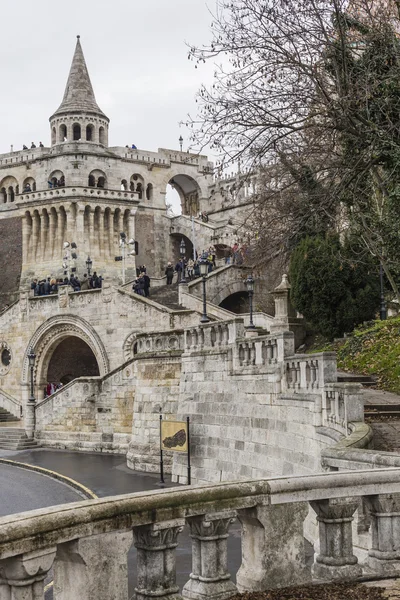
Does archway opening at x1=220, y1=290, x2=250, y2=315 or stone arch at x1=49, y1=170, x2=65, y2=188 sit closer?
archway opening at x1=220, y1=290, x2=250, y2=315

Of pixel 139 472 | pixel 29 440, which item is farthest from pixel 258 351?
pixel 29 440

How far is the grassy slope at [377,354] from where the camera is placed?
17348 mm

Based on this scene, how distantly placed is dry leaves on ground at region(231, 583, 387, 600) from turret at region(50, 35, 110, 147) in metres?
51.5

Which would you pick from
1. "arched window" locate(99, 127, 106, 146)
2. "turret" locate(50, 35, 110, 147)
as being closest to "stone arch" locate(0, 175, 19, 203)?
"turret" locate(50, 35, 110, 147)

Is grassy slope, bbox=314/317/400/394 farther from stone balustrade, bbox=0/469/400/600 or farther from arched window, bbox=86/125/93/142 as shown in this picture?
arched window, bbox=86/125/93/142

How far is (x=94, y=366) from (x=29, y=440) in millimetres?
11693

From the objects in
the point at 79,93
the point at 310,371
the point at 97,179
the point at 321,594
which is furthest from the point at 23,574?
the point at 79,93

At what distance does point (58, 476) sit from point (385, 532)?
18813 mm

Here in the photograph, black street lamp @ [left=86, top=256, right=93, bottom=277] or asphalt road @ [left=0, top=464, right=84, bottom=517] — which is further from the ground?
black street lamp @ [left=86, top=256, right=93, bottom=277]

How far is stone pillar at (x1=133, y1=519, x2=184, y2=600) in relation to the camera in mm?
4520

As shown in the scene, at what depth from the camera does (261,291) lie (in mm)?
38719

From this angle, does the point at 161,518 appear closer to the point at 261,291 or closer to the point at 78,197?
the point at 261,291

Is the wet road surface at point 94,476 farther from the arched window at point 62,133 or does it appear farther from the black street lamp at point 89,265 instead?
the arched window at point 62,133

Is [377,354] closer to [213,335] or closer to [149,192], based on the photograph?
[213,335]
